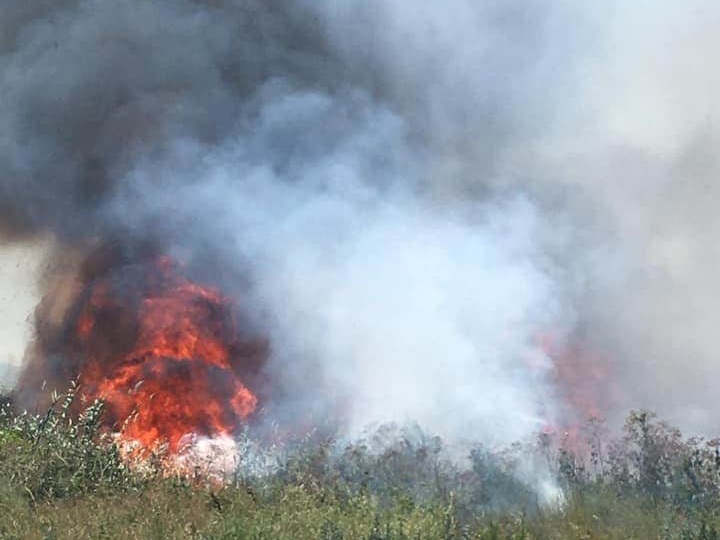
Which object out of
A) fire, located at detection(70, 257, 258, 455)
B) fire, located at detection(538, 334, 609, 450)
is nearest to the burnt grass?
fire, located at detection(70, 257, 258, 455)

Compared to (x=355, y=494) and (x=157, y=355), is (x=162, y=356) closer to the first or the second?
(x=157, y=355)

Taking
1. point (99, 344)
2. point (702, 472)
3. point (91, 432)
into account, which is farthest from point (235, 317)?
point (702, 472)

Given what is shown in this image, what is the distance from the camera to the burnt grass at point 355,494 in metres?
5.46

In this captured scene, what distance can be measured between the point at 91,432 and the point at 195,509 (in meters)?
2.74

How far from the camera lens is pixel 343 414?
13.6 meters

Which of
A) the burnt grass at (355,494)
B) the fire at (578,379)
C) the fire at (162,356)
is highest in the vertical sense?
the fire at (578,379)

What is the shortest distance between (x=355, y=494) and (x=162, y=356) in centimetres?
742

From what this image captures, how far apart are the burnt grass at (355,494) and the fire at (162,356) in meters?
3.36

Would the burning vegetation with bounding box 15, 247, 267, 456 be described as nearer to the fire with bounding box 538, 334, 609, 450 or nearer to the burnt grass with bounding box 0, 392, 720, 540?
the burnt grass with bounding box 0, 392, 720, 540

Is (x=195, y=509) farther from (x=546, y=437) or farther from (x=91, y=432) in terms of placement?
(x=546, y=437)

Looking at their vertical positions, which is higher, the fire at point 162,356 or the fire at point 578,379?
the fire at point 578,379

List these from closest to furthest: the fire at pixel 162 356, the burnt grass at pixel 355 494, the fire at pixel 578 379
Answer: the burnt grass at pixel 355 494 < the fire at pixel 162 356 < the fire at pixel 578 379

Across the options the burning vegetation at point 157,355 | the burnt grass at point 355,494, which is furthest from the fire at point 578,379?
the burning vegetation at point 157,355

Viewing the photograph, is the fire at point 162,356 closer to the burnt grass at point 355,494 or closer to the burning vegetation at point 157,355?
the burning vegetation at point 157,355
